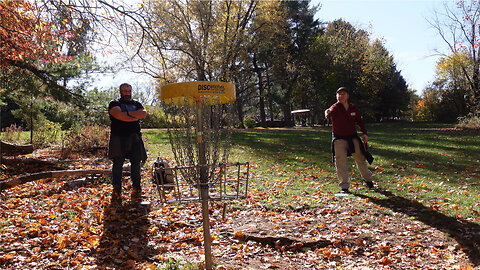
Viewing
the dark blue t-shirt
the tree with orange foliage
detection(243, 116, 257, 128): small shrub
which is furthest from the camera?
detection(243, 116, 257, 128): small shrub

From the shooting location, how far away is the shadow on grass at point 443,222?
408cm

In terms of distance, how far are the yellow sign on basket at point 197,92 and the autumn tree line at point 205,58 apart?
6.46 feet

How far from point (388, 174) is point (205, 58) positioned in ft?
45.7

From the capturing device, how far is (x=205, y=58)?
1981cm

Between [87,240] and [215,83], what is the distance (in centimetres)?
304

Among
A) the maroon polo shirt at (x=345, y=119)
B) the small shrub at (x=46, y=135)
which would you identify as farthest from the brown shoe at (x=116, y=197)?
the small shrub at (x=46, y=135)

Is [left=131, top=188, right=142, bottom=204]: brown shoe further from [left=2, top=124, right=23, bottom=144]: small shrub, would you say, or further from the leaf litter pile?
[left=2, top=124, right=23, bottom=144]: small shrub

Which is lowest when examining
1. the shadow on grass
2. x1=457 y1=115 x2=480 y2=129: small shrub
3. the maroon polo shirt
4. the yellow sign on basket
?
the shadow on grass

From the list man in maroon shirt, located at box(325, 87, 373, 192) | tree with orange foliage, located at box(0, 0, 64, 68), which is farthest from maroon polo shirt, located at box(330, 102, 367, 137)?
tree with orange foliage, located at box(0, 0, 64, 68)

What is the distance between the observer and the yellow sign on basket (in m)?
2.64

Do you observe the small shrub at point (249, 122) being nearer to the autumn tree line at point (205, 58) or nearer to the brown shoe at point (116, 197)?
the autumn tree line at point (205, 58)

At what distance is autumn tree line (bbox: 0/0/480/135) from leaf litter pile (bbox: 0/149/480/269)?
234 centimetres

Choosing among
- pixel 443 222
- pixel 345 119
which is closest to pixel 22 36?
pixel 345 119

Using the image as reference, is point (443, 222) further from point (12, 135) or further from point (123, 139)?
point (12, 135)
